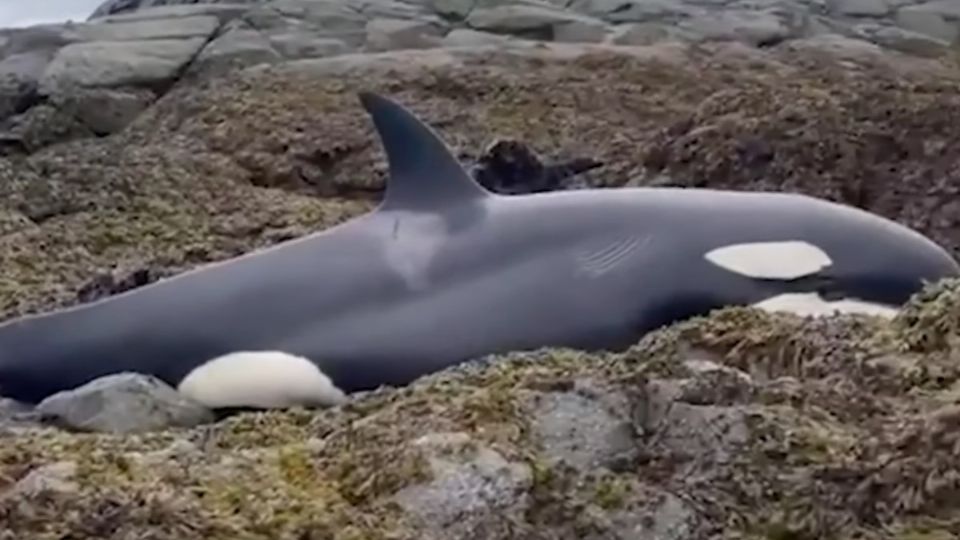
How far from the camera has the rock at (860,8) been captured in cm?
2011

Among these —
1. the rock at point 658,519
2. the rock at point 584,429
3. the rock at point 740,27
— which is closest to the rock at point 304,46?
the rock at point 740,27

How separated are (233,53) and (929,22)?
7.82 m

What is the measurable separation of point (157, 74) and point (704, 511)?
1295 cm

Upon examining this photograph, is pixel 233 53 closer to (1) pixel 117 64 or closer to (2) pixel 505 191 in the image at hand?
(1) pixel 117 64

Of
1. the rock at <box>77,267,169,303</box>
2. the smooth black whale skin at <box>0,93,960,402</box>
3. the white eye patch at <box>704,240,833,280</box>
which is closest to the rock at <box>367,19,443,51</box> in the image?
the rock at <box>77,267,169,303</box>

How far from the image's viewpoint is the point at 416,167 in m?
6.16

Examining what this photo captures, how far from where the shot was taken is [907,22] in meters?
19.7

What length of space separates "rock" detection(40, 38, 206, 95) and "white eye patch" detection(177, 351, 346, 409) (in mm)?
9989

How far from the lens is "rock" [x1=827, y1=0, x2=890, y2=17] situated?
2011 cm

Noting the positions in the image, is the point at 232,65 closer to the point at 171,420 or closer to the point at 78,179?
the point at 78,179

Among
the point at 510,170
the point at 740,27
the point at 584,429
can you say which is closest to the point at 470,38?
the point at 740,27

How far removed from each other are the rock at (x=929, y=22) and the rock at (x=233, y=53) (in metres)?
7.14

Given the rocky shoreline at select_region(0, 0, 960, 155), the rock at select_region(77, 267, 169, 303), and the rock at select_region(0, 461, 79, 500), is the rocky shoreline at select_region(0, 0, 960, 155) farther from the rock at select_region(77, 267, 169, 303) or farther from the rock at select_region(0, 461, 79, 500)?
the rock at select_region(0, 461, 79, 500)

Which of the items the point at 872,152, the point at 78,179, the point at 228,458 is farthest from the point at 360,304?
the point at 78,179
